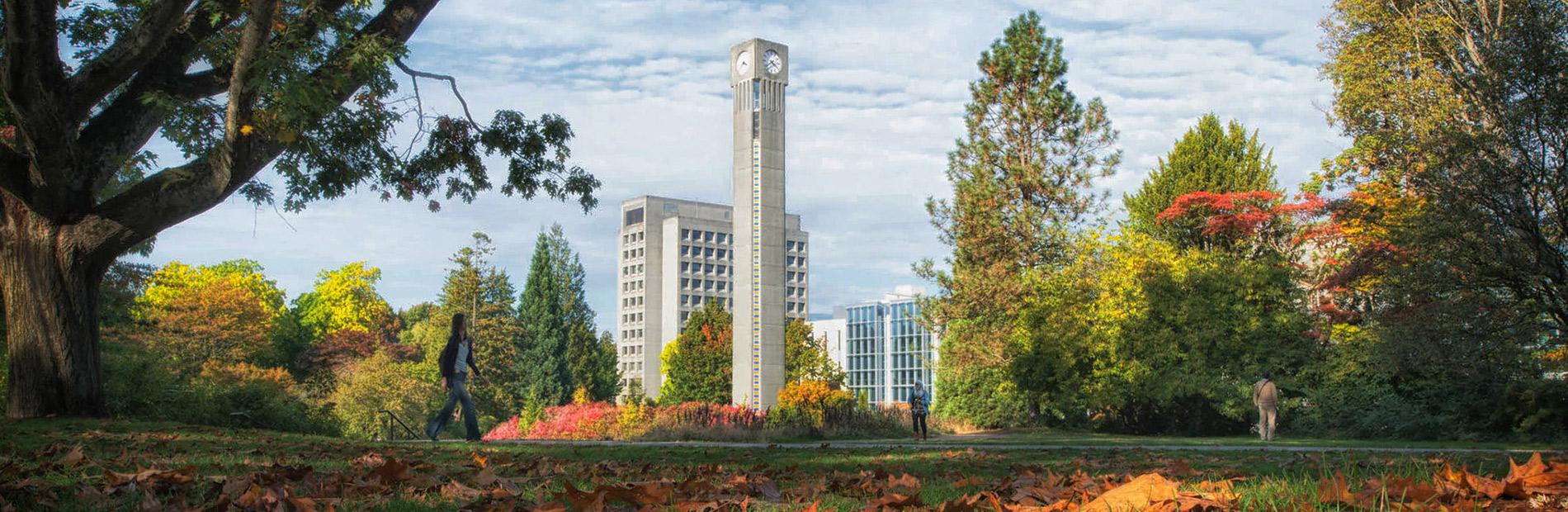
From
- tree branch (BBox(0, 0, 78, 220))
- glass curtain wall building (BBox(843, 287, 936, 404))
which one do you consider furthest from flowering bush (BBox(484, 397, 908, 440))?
glass curtain wall building (BBox(843, 287, 936, 404))

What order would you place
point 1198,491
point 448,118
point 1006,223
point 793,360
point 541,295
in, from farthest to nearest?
point 541,295, point 793,360, point 1006,223, point 448,118, point 1198,491

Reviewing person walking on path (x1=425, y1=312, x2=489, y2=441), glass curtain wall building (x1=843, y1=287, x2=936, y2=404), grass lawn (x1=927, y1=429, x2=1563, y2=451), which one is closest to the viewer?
person walking on path (x1=425, y1=312, x2=489, y2=441)

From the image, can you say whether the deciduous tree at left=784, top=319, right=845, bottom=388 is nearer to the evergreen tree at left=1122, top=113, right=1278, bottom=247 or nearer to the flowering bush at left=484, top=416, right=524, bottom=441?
the flowering bush at left=484, top=416, right=524, bottom=441

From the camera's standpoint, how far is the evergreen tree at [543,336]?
194 feet

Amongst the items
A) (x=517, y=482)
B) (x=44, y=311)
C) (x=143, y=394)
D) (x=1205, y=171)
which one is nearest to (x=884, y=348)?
(x=1205, y=171)

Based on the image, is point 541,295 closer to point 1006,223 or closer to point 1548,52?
point 1006,223

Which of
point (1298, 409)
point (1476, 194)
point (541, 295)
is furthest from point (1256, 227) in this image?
point (541, 295)

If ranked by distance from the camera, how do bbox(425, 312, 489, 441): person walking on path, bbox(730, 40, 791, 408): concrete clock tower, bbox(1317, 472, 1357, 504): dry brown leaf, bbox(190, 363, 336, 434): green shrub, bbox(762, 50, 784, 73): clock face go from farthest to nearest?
1. bbox(762, 50, 784, 73): clock face
2. bbox(730, 40, 791, 408): concrete clock tower
3. bbox(190, 363, 336, 434): green shrub
4. bbox(425, 312, 489, 441): person walking on path
5. bbox(1317, 472, 1357, 504): dry brown leaf

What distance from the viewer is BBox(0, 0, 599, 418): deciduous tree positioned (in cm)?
1086

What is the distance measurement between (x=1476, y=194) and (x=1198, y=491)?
62.3ft

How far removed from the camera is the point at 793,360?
4588 centimetres

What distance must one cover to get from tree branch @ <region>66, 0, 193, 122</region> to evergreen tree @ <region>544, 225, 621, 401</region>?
158 ft

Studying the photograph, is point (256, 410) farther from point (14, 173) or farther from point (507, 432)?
point (507, 432)

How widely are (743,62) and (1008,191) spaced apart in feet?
27.1
